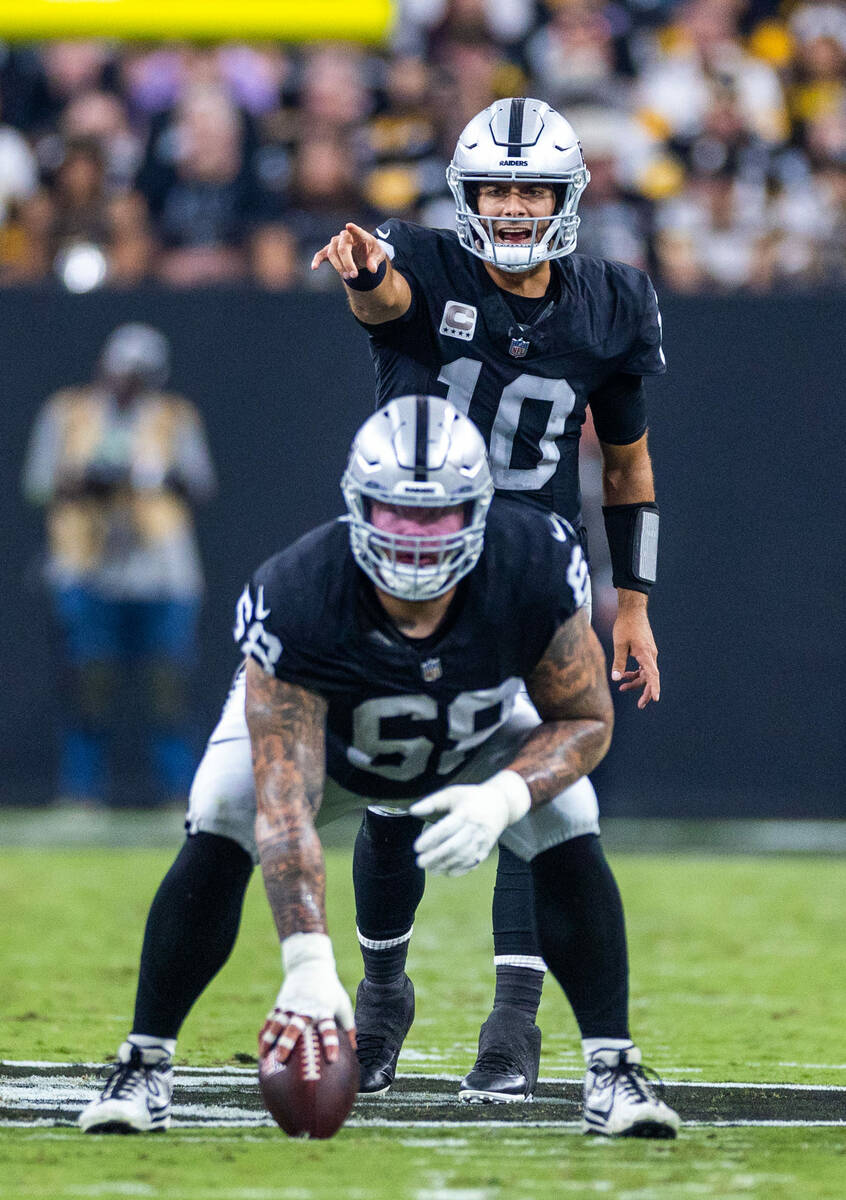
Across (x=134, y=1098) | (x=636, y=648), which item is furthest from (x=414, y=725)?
(x=636, y=648)

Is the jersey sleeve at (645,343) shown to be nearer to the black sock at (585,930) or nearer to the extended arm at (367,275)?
the extended arm at (367,275)

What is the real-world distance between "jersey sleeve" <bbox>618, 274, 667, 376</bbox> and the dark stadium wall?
469cm

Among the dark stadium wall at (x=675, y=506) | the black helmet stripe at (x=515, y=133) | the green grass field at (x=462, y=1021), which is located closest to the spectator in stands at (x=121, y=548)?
the dark stadium wall at (x=675, y=506)

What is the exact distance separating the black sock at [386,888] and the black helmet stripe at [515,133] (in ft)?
4.72

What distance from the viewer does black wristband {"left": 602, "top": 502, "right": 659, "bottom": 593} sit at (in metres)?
4.40

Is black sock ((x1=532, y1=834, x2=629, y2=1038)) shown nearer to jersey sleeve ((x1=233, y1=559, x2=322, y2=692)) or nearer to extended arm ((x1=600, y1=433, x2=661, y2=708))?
jersey sleeve ((x1=233, y1=559, x2=322, y2=692))

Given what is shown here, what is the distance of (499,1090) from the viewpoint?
397cm

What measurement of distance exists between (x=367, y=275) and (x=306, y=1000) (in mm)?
1452

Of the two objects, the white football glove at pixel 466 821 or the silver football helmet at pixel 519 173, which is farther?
the silver football helmet at pixel 519 173

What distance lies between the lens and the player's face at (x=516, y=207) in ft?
13.1

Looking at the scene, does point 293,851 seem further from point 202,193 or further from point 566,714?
point 202,193

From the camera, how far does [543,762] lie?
3.52 m

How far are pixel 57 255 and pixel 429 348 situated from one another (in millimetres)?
5842

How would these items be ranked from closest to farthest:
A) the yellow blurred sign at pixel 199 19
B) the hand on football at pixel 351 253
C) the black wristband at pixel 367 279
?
the hand on football at pixel 351 253 < the black wristband at pixel 367 279 < the yellow blurred sign at pixel 199 19
